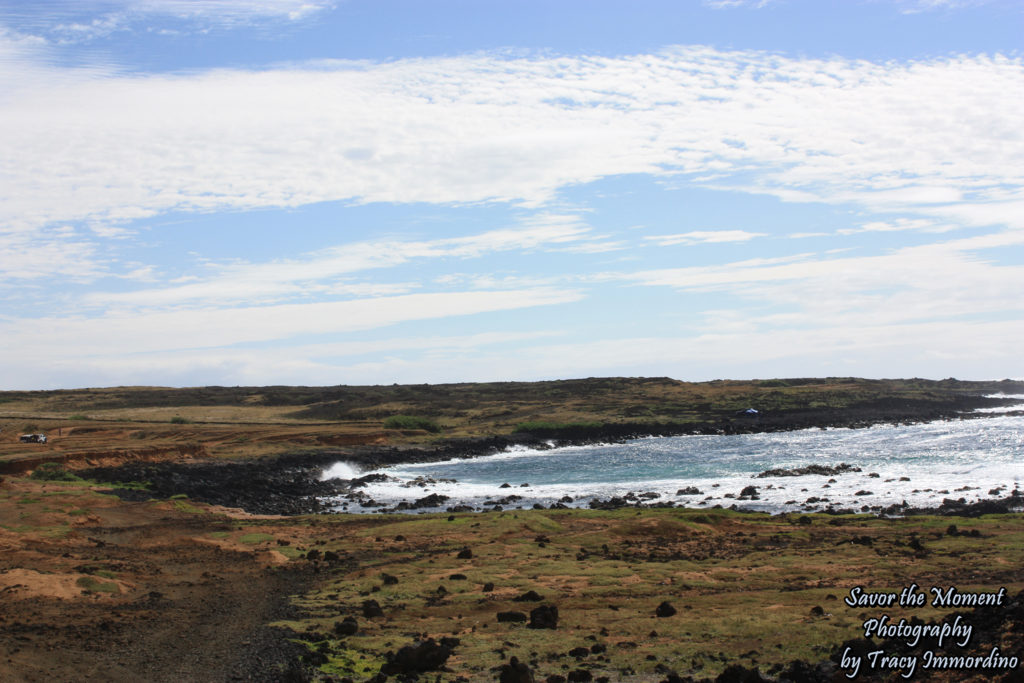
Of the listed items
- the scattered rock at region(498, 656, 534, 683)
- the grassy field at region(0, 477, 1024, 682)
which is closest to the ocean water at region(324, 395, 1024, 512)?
the grassy field at region(0, 477, 1024, 682)

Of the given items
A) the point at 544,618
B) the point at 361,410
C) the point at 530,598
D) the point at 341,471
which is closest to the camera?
the point at 544,618

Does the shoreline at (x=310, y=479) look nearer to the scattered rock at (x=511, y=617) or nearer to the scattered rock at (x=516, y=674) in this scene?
the scattered rock at (x=511, y=617)

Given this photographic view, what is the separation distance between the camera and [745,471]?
63.5m

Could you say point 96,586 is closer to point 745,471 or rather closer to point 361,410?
point 745,471

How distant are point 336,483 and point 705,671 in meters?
49.5

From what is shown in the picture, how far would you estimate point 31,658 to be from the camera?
54.4ft

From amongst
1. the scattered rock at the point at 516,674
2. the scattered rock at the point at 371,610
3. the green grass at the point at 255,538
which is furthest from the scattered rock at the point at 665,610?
the green grass at the point at 255,538

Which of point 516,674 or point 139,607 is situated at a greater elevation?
point 516,674

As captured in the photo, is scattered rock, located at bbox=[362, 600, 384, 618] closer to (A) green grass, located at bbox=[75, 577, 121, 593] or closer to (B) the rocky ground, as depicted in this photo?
(B) the rocky ground

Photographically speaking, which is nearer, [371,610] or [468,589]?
[371,610]

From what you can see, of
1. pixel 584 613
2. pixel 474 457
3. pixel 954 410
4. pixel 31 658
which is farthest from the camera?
pixel 954 410

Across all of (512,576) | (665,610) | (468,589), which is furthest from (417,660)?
(512,576)

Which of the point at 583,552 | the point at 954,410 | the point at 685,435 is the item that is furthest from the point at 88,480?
the point at 954,410

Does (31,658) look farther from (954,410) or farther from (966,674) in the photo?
(954,410)
